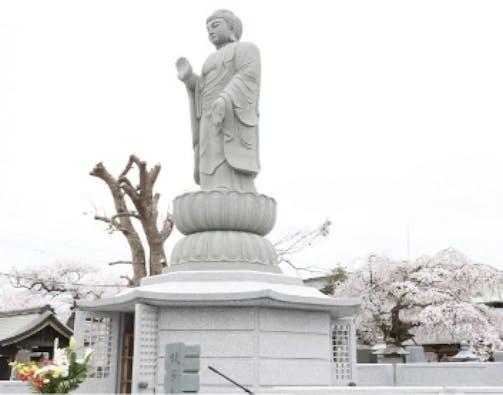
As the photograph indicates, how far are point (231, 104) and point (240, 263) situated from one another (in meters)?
2.96

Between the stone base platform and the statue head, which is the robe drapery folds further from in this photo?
the stone base platform

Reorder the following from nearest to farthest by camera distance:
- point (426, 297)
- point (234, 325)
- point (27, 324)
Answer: point (234, 325) < point (27, 324) < point (426, 297)

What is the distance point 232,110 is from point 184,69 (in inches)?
53.9

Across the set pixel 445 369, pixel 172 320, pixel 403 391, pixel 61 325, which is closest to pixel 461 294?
pixel 445 369

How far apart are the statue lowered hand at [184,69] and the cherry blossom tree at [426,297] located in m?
13.3

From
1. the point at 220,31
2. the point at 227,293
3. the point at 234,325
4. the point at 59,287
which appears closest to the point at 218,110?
the point at 220,31

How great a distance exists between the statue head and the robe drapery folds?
295mm

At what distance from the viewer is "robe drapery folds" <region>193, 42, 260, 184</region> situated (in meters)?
11.8

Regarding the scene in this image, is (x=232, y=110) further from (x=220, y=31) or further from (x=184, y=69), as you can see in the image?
(x=220, y=31)

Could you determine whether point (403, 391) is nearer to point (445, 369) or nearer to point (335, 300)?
point (335, 300)

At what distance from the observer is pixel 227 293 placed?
9.77 metres

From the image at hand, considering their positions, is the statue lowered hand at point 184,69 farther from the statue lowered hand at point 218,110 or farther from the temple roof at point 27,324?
the temple roof at point 27,324

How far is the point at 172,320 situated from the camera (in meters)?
10.3

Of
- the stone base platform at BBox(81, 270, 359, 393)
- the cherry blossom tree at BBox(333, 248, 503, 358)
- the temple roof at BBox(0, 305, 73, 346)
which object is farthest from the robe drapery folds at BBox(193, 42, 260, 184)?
the cherry blossom tree at BBox(333, 248, 503, 358)
